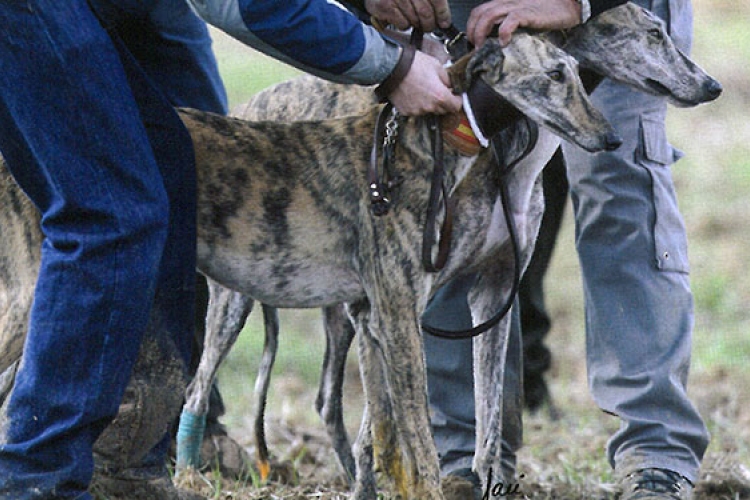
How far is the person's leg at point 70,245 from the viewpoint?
10.8ft

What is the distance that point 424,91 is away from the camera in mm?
3783

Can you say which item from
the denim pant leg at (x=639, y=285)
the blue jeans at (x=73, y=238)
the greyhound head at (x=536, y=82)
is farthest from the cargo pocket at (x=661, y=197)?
the blue jeans at (x=73, y=238)

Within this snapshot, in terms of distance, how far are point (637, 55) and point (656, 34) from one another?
10 centimetres

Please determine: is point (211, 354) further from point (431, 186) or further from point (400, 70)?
point (400, 70)

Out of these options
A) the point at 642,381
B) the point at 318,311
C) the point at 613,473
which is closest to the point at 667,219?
the point at 642,381

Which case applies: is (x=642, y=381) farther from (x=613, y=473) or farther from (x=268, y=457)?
(x=268, y=457)

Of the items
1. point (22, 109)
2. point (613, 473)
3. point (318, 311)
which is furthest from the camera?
point (318, 311)

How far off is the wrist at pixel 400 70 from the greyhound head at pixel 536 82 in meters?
0.22

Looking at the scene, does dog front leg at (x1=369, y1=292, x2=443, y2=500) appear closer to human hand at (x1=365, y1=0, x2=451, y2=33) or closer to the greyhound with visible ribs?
the greyhound with visible ribs

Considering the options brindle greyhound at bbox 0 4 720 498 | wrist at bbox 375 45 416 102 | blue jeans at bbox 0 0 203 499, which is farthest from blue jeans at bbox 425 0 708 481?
blue jeans at bbox 0 0 203 499

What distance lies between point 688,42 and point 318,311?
4635 mm

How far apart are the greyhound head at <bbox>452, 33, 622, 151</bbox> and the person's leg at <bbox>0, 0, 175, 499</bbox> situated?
106 cm

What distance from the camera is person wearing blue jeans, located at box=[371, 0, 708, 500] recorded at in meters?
4.51

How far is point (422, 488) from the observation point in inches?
155
